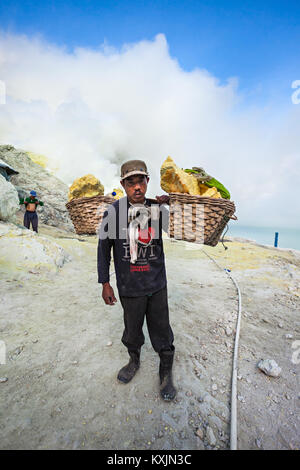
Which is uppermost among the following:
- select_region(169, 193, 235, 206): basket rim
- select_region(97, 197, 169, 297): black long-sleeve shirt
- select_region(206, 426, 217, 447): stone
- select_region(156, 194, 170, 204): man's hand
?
select_region(169, 193, 235, 206): basket rim

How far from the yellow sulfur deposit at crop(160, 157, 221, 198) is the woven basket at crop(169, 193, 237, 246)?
138 mm

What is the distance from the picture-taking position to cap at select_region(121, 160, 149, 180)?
1459 mm

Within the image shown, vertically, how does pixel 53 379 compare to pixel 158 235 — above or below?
below

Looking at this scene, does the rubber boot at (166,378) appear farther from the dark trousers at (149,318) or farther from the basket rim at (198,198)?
the basket rim at (198,198)

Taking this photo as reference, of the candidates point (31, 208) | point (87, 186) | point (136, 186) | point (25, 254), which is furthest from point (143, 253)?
point (31, 208)

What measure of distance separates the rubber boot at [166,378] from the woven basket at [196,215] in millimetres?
986

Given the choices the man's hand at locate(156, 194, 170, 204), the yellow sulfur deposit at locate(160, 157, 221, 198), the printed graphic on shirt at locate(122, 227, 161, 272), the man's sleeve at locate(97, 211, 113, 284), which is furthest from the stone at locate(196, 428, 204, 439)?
the yellow sulfur deposit at locate(160, 157, 221, 198)

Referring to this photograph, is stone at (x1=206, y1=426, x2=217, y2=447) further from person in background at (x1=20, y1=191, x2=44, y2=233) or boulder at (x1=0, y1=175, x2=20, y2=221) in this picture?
person in background at (x1=20, y1=191, x2=44, y2=233)

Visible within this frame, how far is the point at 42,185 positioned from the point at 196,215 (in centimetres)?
1359

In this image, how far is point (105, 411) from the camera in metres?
1.33

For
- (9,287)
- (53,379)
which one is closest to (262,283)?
(53,379)

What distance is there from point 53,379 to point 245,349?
70.8 inches
